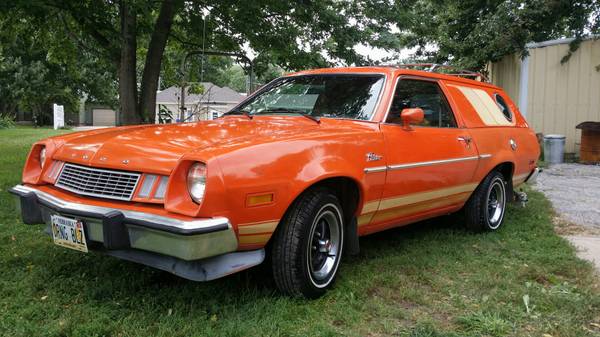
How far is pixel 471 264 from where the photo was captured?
4359 mm

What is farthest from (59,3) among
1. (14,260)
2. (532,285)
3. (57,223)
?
(532,285)

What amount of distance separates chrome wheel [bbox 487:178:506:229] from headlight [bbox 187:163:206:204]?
354cm

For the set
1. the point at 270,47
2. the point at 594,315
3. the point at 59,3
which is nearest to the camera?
the point at 594,315

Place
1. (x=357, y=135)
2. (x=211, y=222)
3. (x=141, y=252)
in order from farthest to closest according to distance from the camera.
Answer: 1. (x=357, y=135)
2. (x=141, y=252)
3. (x=211, y=222)

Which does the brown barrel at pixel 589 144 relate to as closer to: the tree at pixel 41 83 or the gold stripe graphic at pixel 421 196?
the gold stripe graphic at pixel 421 196

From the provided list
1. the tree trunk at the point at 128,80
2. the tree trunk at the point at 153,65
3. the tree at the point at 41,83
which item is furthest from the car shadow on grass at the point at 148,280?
the tree at the point at 41,83

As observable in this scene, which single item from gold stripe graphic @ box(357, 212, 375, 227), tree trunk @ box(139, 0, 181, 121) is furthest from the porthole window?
tree trunk @ box(139, 0, 181, 121)

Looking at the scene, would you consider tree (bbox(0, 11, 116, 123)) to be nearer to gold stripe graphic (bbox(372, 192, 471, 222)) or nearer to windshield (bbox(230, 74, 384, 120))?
windshield (bbox(230, 74, 384, 120))

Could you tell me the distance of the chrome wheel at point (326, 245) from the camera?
3.53 meters

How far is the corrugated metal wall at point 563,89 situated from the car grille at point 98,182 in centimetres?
1139

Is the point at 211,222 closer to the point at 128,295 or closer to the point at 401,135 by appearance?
the point at 128,295

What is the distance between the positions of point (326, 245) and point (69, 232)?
1590 mm

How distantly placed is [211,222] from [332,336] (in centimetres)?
91

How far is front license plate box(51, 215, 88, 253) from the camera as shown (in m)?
3.09
